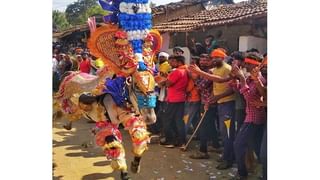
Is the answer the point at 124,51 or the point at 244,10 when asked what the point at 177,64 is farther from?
the point at 124,51

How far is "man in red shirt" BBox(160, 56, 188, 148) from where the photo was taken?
5227 mm

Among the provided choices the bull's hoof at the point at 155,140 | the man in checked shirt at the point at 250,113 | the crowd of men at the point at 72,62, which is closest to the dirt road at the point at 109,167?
the bull's hoof at the point at 155,140

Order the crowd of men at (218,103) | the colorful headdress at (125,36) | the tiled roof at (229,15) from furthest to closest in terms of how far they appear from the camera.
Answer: the tiled roof at (229,15), the crowd of men at (218,103), the colorful headdress at (125,36)

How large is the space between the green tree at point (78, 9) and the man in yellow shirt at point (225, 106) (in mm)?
1479

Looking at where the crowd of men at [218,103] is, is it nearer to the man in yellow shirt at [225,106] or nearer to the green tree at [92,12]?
the man in yellow shirt at [225,106]

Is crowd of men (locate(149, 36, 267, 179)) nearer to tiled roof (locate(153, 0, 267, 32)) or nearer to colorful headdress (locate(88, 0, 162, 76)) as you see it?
tiled roof (locate(153, 0, 267, 32))

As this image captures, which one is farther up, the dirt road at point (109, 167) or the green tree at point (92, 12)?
the green tree at point (92, 12)

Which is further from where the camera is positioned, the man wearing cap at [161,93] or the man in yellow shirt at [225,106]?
the man wearing cap at [161,93]

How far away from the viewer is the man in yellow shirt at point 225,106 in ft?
14.4

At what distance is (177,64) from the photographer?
5250 mm

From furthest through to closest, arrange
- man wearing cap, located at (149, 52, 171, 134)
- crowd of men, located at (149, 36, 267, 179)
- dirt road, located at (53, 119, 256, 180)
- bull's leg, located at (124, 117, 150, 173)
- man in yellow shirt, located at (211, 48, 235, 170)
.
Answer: man wearing cap, located at (149, 52, 171, 134)
man in yellow shirt, located at (211, 48, 235, 170)
dirt road, located at (53, 119, 256, 180)
crowd of men, located at (149, 36, 267, 179)
bull's leg, located at (124, 117, 150, 173)

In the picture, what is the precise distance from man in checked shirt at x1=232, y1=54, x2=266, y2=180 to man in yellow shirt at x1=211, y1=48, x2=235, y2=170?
17.0 inches

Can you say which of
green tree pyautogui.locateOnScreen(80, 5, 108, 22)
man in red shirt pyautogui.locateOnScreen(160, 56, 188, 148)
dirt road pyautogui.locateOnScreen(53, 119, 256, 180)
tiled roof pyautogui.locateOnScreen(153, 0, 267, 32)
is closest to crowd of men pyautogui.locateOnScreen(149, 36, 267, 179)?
man in red shirt pyautogui.locateOnScreen(160, 56, 188, 148)

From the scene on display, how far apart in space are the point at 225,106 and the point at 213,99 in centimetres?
19
